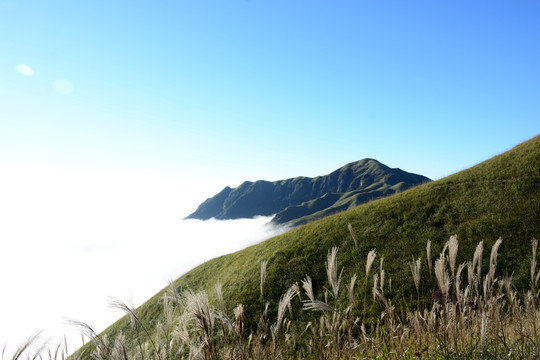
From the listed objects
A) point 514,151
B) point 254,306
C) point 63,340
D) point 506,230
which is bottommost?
point 254,306

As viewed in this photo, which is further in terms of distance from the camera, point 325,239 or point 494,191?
point 325,239

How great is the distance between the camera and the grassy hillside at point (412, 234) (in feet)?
62.8


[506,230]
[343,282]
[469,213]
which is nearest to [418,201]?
[469,213]

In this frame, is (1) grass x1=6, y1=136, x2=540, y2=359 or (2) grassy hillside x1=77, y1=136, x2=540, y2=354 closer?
(1) grass x1=6, y1=136, x2=540, y2=359

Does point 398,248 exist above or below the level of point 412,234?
below

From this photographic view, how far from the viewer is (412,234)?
2300 centimetres

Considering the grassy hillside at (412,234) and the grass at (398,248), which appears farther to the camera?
the grassy hillside at (412,234)

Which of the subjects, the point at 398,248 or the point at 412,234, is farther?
the point at 412,234

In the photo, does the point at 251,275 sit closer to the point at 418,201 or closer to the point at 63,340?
the point at 418,201

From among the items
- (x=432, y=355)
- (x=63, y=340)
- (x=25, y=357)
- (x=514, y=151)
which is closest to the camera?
(x=25, y=357)

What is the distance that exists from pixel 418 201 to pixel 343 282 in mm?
12436

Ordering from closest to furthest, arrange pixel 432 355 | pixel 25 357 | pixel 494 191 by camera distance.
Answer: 1. pixel 25 357
2. pixel 432 355
3. pixel 494 191

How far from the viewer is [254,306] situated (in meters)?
21.0

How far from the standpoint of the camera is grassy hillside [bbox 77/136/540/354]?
754 inches
